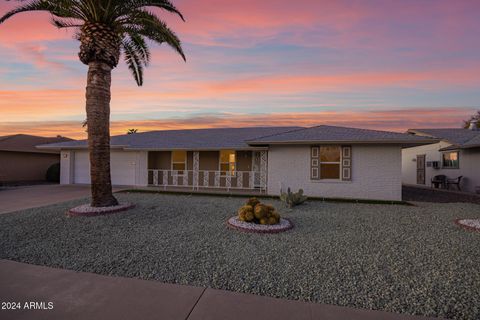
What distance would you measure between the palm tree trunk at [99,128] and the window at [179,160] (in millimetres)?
7930

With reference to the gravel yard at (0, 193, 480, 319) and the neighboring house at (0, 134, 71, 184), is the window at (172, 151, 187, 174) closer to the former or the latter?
the gravel yard at (0, 193, 480, 319)

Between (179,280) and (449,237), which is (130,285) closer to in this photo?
(179,280)

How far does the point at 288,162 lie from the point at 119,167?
1202 centimetres

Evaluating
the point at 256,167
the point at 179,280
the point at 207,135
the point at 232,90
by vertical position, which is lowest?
the point at 179,280

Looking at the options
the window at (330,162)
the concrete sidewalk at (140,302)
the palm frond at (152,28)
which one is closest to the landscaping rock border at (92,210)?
the concrete sidewalk at (140,302)

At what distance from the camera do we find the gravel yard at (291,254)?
3592 mm

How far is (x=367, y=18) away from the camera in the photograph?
10.2 metres

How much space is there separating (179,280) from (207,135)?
15622 millimetres

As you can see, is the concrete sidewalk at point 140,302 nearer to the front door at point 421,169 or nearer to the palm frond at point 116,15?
the palm frond at point 116,15

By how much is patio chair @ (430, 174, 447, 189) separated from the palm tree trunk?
Result: 21097mm

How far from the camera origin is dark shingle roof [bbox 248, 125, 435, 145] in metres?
11.5

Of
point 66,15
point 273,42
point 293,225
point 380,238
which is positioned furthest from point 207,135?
point 380,238

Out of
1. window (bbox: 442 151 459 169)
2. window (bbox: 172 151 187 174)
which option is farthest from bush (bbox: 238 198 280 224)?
window (bbox: 442 151 459 169)

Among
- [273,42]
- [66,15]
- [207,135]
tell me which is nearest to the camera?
[66,15]
